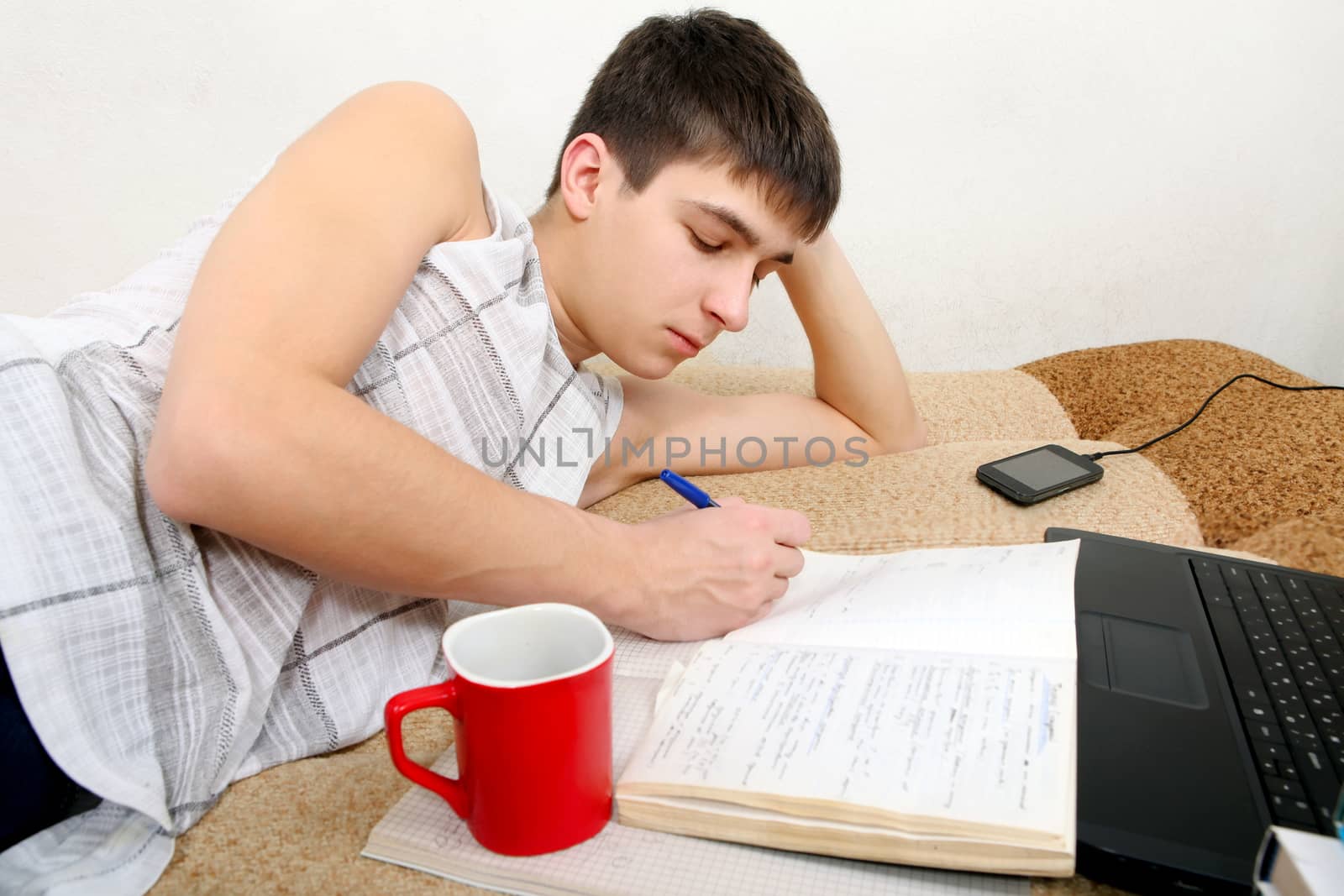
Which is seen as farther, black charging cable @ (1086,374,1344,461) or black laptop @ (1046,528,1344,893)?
black charging cable @ (1086,374,1344,461)

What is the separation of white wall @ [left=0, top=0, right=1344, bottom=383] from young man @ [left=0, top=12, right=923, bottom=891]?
0.73 meters

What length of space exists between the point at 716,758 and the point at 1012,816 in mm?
164

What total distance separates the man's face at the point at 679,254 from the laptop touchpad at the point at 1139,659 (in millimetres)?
428

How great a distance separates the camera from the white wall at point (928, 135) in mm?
1583

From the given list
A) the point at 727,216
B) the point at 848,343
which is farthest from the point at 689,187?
the point at 848,343

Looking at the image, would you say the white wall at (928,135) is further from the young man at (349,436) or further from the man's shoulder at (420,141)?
the man's shoulder at (420,141)

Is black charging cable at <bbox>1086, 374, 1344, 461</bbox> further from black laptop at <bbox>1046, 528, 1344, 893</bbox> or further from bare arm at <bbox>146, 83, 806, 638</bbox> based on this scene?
bare arm at <bbox>146, 83, 806, 638</bbox>

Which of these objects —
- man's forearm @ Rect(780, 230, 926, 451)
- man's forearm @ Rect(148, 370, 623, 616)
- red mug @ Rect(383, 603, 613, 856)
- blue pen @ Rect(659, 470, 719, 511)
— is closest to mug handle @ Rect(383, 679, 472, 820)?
red mug @ Rect(383, 603, 613, 856)

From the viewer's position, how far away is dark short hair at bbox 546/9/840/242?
90 cm

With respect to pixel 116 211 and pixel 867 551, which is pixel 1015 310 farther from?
pixel 116 211

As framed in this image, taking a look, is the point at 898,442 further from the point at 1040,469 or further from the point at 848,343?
the point at 1040,469

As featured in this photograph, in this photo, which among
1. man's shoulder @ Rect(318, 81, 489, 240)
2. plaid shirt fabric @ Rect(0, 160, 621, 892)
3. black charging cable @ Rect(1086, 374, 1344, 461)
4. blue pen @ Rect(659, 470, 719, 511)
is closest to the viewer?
plaid shirt fabric @ Rect(0, 160, 621, 892)

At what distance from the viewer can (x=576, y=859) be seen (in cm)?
51

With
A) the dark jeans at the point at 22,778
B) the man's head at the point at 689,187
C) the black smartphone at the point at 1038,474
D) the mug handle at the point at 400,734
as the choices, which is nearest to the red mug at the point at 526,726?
the mug handle at the point at 400,734
